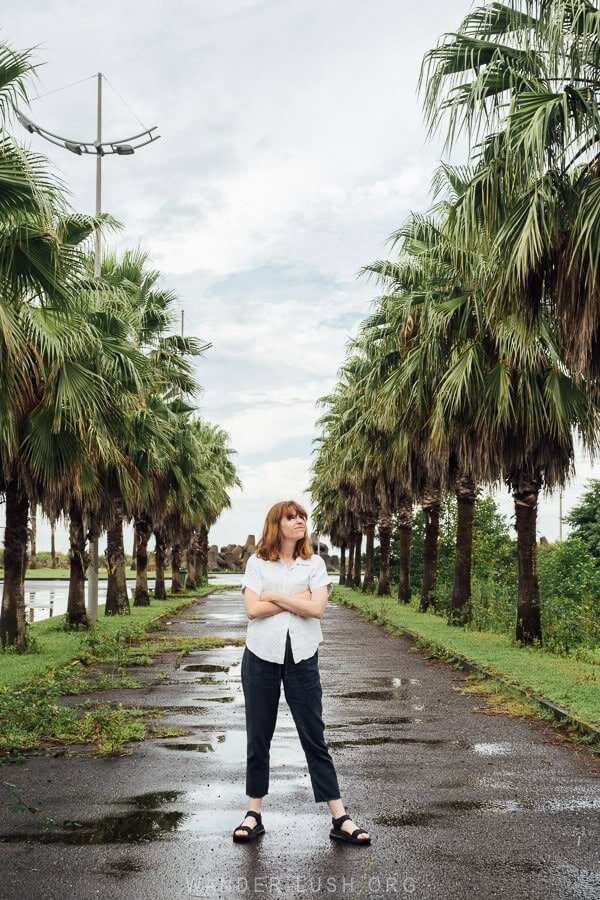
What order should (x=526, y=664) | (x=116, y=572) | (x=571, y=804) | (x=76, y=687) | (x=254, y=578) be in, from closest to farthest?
(x=254, y=578) < (x=571, y=804) < (x=76, y=687) < (x=526, y=664) < (x=116, y=572)

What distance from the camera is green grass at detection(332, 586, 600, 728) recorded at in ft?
36.1

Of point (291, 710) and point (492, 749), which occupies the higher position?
point (291, 710)

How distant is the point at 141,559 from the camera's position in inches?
1388

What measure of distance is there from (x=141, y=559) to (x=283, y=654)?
29740 millimetres

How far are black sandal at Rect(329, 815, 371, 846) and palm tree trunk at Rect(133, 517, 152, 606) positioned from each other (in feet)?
94.3

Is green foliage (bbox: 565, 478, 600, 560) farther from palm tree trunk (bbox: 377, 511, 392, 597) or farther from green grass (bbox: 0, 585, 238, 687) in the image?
green grass (bbox: 0, 585, 238, 687)

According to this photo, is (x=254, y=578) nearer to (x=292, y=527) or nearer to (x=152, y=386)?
(x=292, y=527)

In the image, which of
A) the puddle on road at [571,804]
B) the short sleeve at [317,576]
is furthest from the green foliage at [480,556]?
the short sleeve at [317,576]

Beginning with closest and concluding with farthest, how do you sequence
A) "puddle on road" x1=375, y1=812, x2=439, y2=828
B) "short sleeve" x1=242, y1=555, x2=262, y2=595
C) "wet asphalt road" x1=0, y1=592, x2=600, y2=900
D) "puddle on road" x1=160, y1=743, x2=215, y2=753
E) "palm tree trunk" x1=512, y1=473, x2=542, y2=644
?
"wet asphalt road" x1=0, y1=592, x2=600, y2=900 → "short sleeve" x1=242, y1=555, x2=262, y2=595 → "puddle on road" x1=375, y1=812, x2=439, y2=828 → "puddle on road" x1=160, y1=743, x2=215, y2=753 → "palm tree trunk" x1=512, y1=473, x2=542, y2=644

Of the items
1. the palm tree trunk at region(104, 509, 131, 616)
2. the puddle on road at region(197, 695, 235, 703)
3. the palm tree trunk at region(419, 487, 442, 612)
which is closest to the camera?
the puddle on road at region(197, 695, 235, 703)

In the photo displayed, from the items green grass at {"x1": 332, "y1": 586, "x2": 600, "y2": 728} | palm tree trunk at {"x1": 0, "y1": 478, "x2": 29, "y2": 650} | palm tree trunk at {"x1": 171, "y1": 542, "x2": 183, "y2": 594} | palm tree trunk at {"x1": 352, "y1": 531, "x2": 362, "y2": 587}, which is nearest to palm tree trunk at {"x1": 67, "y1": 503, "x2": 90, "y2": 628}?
palm tree trunk at {"x1": 0, "y1": 478, "x2": 29, "y2": 650}

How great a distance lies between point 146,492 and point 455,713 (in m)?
16.0

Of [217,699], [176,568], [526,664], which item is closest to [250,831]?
[217,699]

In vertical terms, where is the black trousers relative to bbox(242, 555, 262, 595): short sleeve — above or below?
below
